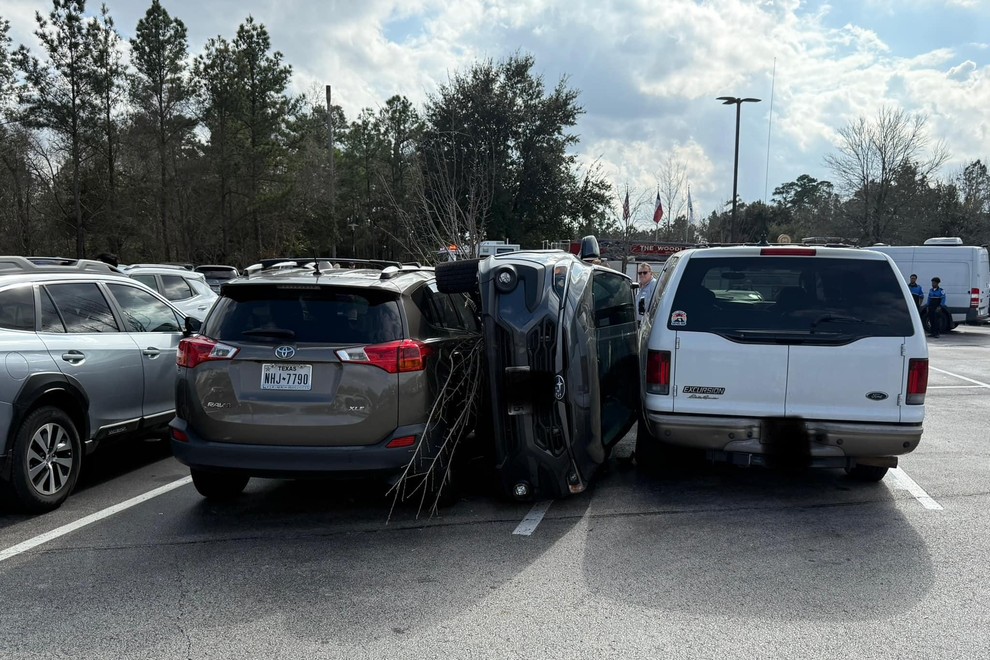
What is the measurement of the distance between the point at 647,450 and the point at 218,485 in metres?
3.37

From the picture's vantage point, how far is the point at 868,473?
20.0 ft

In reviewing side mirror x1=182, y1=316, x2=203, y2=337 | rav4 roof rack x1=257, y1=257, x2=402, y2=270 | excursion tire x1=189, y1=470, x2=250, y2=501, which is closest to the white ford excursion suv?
rav4 roof rack x1=257, y1=257, x2=402, y2=270

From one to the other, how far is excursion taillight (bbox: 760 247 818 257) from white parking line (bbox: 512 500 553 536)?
8.07 feet

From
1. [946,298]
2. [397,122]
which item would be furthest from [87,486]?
[397,122]

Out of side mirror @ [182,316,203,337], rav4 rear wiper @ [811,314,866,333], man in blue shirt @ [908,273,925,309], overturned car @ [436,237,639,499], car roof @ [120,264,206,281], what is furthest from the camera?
man in blue shirt @ [908,273,925,309]

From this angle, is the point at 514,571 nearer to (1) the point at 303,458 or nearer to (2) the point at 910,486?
(1) the point at 303,458

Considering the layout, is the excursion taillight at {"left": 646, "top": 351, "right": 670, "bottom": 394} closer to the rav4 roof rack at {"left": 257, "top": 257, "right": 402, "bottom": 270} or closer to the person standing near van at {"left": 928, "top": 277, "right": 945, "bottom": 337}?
the rav4 roof rack at {"left": 257, "top": 257, "right": 402, "bottom": 270}

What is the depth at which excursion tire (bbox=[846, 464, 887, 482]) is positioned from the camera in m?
6.02

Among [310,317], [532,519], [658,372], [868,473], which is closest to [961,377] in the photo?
[868,473]

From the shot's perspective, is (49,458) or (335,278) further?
(49,458)

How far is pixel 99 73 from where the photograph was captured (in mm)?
28938

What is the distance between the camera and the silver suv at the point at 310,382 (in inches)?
185

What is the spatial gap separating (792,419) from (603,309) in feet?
5.74

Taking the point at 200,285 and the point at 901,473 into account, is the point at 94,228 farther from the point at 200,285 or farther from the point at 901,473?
the point at 901,473
